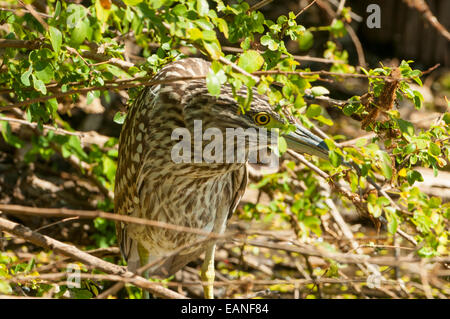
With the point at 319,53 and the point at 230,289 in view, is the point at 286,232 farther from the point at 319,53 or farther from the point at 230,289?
the point at 319,53

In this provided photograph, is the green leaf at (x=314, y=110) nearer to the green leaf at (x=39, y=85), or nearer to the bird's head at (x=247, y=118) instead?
the bird's head at (x=247, y=118)

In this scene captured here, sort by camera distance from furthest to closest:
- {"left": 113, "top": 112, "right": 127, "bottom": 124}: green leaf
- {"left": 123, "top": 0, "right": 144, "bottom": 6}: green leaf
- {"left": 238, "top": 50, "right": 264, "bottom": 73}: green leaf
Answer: {"left": 113, "top": 112, "right": 127, "bottom": 124}: green leaf < {"left": 238, "top": 50, "right": 264, "bottom": 73}: green leaf < {"left": 123, "top": 0, "right": 144, "bottom": 6}: green leaf

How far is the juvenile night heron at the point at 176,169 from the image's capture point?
9.31 feet

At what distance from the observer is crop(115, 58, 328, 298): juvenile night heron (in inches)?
112

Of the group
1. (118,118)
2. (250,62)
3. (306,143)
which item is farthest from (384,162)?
(118,118)

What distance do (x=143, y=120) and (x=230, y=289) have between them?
61.8 inches

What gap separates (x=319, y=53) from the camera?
7.09 meters

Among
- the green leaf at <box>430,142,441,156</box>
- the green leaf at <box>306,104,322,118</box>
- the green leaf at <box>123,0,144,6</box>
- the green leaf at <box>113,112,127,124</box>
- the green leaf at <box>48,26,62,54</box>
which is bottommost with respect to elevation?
the green leaf at <box>430,142,441,156</box>

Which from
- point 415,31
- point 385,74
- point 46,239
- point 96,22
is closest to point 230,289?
point 46,239

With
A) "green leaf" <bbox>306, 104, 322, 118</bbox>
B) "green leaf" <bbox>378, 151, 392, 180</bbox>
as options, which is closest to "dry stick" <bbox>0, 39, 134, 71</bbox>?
"green leaf" <bbox>306, 104, 322, 118</bbox>

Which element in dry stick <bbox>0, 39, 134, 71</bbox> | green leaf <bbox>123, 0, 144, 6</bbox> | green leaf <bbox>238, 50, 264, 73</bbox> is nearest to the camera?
green leaf <bbox>123, 0, 144, 6</bbox>

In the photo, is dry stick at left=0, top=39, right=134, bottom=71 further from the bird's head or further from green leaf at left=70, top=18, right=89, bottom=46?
green leaf at left=70, top=18, right=89, bottom=46

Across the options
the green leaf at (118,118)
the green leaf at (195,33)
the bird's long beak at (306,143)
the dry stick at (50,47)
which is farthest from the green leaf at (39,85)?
the bird's long beak at (306,143)

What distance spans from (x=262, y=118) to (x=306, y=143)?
22 centimetres
